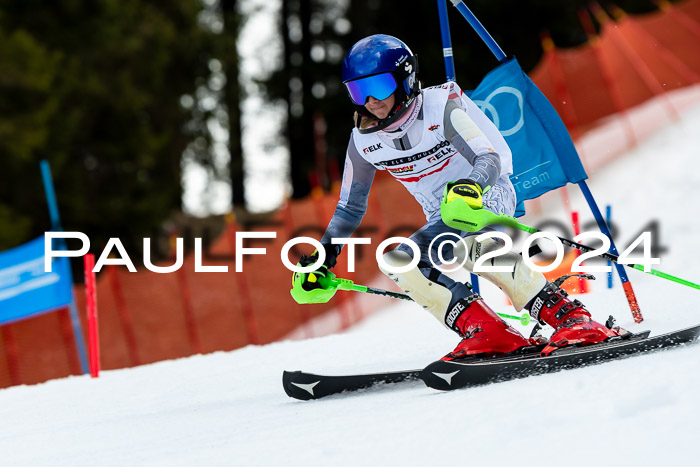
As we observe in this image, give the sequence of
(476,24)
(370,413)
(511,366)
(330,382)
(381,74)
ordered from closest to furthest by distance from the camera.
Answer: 1. (370,413)
2. (511,366)
3. (381,74)
4. (330,382)
5. (476,24)

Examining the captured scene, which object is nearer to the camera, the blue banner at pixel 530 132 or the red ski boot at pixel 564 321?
the red ski boot at pixel 564 321

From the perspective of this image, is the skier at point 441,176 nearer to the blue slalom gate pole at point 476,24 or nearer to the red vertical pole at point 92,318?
the blue slalom gate pole at point 476,24

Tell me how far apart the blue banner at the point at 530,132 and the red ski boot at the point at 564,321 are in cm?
127

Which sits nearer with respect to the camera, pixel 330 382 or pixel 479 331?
pixel 479 331

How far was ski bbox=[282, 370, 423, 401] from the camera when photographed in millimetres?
4406

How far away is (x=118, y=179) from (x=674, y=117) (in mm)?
12548

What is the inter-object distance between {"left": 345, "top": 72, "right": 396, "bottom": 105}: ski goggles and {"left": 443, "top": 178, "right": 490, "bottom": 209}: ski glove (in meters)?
0.58

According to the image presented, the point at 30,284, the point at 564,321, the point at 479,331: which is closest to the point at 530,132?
the point at 564,321

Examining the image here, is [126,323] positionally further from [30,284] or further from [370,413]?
[370,413]

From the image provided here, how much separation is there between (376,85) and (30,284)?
5873 millimetres

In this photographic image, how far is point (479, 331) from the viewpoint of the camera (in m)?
4.20

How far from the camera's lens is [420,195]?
4629mm

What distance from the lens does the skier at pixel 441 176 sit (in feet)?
13.6

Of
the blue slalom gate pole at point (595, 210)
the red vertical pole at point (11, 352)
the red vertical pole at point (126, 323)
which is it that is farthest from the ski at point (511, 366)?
the red vertical pole at point (11, 352)
